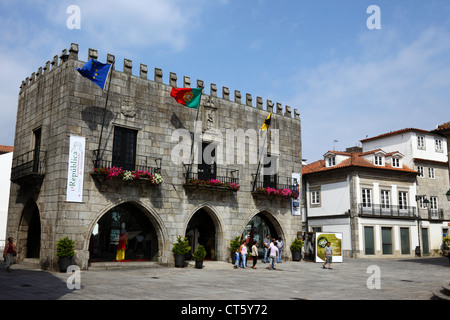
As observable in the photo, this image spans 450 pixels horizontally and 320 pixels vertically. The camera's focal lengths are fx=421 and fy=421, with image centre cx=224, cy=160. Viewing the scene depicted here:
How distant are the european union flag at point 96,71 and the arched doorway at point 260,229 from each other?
461 inches

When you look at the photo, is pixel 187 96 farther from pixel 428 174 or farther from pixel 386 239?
pixel 428 174

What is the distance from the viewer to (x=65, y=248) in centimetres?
1605

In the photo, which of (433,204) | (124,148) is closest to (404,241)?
(433,204)

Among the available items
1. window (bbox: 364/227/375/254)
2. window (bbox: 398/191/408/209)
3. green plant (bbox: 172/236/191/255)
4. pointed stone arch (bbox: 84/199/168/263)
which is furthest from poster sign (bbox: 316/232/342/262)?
window (bbox: 398/191/408/209)

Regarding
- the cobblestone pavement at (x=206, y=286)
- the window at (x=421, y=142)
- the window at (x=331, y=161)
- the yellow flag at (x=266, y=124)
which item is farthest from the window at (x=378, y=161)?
the cobblestone pavement at (x=206, y=286)

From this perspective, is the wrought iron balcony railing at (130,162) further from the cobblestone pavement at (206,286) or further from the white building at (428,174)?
the white building at (428,174)

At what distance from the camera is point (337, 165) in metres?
34.2

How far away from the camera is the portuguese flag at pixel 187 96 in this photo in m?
19.5

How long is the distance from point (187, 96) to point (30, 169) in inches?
310

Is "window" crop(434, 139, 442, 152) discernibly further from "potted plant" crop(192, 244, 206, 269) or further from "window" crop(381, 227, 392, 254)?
"potted plant" crop(192, 244, 206, 269)

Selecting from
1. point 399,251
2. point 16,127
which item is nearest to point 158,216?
point 16,127

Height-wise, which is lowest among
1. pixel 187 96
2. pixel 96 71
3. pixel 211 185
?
pixel 211 185
